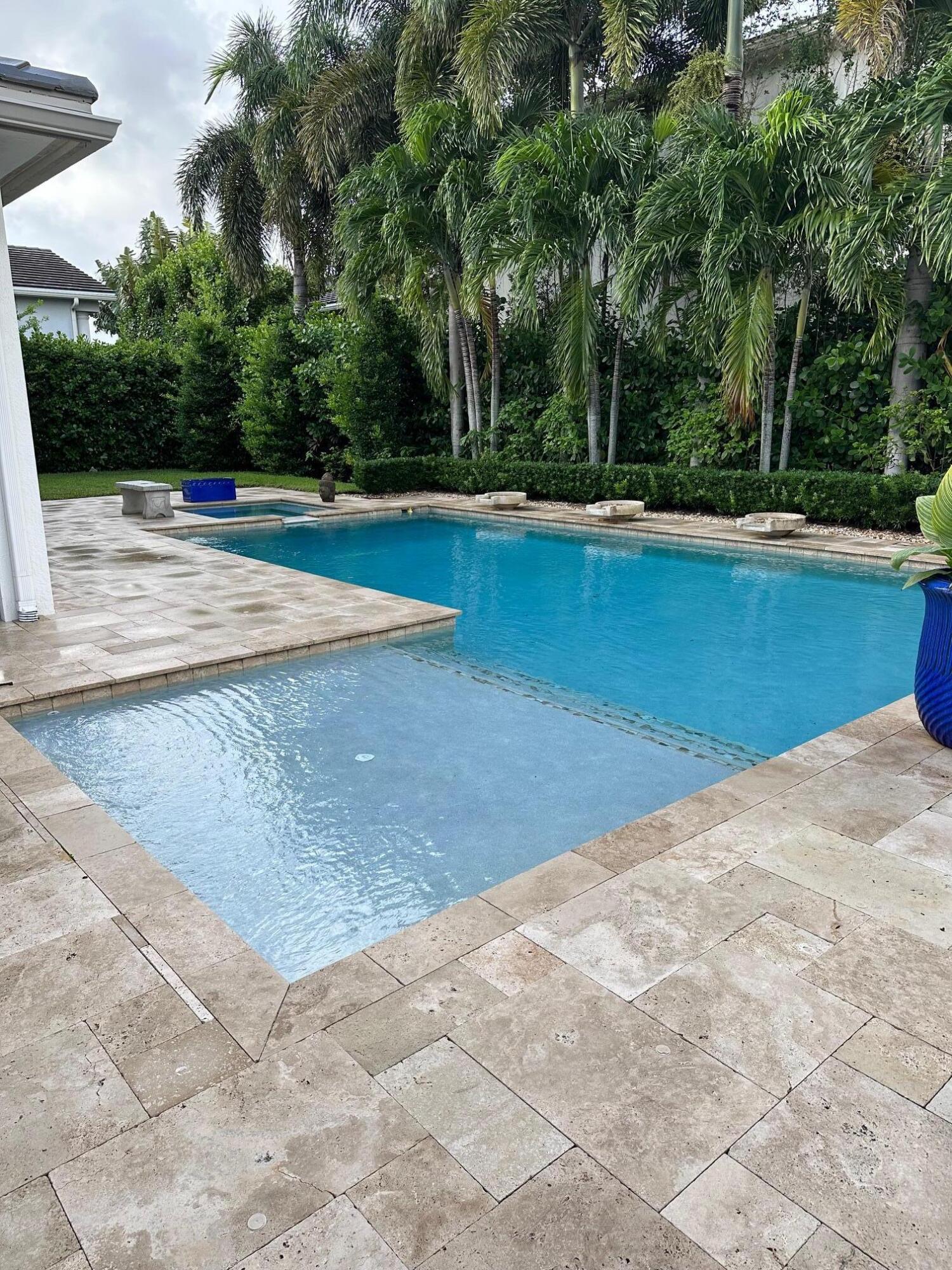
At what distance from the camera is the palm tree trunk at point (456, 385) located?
15.8m

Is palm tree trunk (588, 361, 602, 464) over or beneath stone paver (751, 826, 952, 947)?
over

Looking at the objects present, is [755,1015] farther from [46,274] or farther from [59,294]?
[46,274]

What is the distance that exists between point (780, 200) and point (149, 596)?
9084 mm

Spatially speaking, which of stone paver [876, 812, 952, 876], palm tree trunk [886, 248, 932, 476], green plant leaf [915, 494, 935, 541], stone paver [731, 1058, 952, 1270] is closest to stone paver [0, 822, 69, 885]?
stone paver [731, 1058, 952, 1270]

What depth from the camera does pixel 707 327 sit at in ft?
38.9

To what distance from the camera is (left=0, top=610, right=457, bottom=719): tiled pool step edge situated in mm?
5402

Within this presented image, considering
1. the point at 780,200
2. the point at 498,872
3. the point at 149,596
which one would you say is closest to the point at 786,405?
the point at 780,200

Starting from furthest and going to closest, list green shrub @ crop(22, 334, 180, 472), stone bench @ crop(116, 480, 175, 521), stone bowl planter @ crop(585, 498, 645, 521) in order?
green shrub @ crop(22, 334, 180, 472), stone bench @ crop(116, 480, 175, 521), stone bowl planter @ crop(585, 498, 645, 521)

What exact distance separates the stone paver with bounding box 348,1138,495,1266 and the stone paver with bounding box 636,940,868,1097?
0.77m

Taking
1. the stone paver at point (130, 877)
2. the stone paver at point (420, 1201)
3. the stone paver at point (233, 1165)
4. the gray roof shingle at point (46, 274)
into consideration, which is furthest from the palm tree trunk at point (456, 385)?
the gray roof shingle at point (46, 274)

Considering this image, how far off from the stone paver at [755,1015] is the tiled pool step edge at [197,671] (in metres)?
4.29

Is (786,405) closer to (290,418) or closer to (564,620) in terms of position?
(564,620)

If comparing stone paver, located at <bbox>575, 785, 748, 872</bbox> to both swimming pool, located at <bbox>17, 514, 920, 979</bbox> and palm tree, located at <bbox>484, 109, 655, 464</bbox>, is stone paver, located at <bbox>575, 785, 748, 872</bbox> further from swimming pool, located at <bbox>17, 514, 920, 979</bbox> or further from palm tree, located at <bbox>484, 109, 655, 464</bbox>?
palm tree, located at <bbox>484, 109, 655, 464</bbox>

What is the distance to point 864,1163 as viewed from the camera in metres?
1.99
